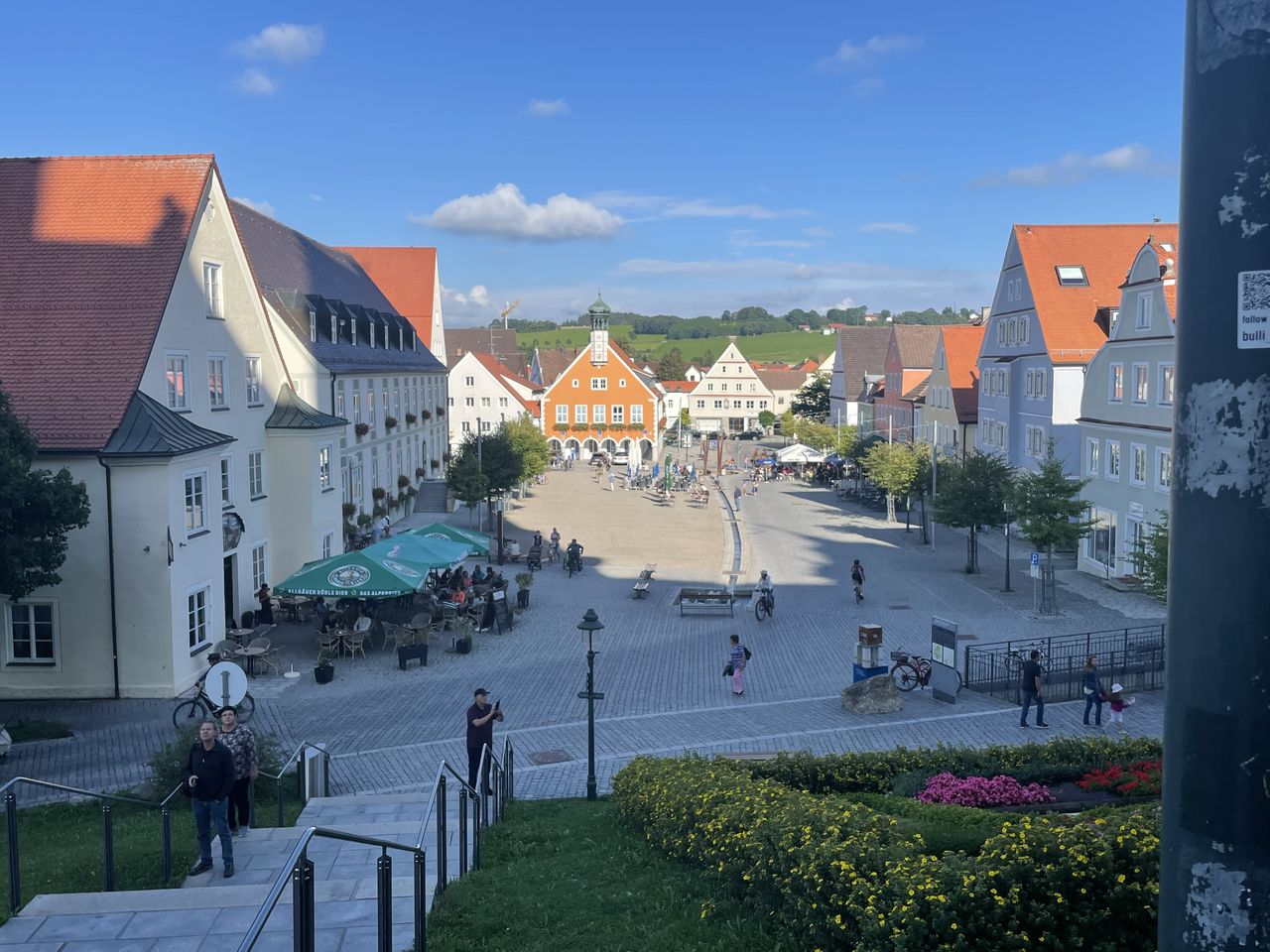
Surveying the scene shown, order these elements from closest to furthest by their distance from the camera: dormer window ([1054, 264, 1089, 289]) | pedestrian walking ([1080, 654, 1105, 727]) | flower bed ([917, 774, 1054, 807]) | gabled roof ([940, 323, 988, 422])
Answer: flower bed ([917, 774, 1054, 807]), pedestrian walking ([1080, 654, 1105, 727]), dormer window ([1054, 264, 1089, 289]), gabled roof ([940, 323, 988, 422])

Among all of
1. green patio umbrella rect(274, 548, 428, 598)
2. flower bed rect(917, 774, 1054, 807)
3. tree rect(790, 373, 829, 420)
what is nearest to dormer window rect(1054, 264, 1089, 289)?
green patio umbrella rect(274, 548, 428, 598)

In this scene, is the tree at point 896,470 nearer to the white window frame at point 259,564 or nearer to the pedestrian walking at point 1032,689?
the white window frame at point 259,564

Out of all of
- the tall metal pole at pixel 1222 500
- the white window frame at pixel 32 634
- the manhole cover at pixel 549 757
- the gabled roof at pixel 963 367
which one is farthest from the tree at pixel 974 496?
the tall metal pole at pixel 1222 500

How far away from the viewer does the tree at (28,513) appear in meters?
17.9

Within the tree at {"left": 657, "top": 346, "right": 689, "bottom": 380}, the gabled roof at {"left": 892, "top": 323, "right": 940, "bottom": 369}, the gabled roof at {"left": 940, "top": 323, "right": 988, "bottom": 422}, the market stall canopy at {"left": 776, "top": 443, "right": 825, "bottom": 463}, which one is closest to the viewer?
the gabled roof at {"left": 940, "top": 323, "right": 988, "bottom": 422}

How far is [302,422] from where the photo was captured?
30.3 metres

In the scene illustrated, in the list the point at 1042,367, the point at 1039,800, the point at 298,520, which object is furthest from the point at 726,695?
the point at 1042,367

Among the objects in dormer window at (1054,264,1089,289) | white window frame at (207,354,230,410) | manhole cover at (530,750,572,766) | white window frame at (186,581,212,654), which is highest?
dormer window at (1054,264,1089,289)

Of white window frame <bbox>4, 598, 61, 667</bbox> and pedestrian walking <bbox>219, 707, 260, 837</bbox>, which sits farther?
white window frame <bbox>4, 598, 61, 667</bbox>

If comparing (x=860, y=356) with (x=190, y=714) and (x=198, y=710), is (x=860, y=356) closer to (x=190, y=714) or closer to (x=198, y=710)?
(x=198, y=710)

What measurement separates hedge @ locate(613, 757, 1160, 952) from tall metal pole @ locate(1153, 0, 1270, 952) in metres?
4.27

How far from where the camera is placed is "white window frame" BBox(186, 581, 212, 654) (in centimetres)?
2283

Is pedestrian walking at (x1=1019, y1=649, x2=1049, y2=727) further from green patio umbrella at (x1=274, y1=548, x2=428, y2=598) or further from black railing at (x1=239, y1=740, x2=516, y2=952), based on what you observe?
green patio umbrella at (x1=274, y1=548, x2=428, y2=598)

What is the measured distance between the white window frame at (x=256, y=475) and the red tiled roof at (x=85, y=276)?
20.5ft
